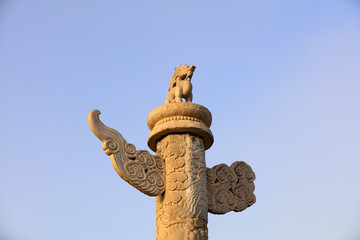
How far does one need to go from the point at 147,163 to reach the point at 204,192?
91 centimetres

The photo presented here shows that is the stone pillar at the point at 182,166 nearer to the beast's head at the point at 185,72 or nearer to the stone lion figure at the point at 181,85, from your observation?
the stone lion figure at the point at 181,85

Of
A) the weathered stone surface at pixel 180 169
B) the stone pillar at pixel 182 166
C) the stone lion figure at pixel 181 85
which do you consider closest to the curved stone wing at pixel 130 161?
the weathered stone surface at pixel 180 169

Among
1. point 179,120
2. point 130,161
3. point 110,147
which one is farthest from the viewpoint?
point 179,120

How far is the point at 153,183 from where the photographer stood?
711 cm

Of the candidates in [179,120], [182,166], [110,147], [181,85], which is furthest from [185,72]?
[110,147]

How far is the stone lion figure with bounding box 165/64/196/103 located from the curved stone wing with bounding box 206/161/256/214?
1.20 metres

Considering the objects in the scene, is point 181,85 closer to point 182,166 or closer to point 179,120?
point 179,120

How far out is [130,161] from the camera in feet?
23.2

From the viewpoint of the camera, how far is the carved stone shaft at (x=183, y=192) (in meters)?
6.78

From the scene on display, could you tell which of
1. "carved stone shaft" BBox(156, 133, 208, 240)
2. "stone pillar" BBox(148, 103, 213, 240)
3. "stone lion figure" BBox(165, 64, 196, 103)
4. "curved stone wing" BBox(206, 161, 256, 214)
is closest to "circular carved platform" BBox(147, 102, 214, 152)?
"stone pillar" BBox(148, 103, 213, 240)

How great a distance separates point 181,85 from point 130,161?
5.35 feet

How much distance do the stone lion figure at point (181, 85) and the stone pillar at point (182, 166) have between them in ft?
1.27

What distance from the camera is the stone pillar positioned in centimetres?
681

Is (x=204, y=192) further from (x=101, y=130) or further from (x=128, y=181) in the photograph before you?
(x=101, y=130)
